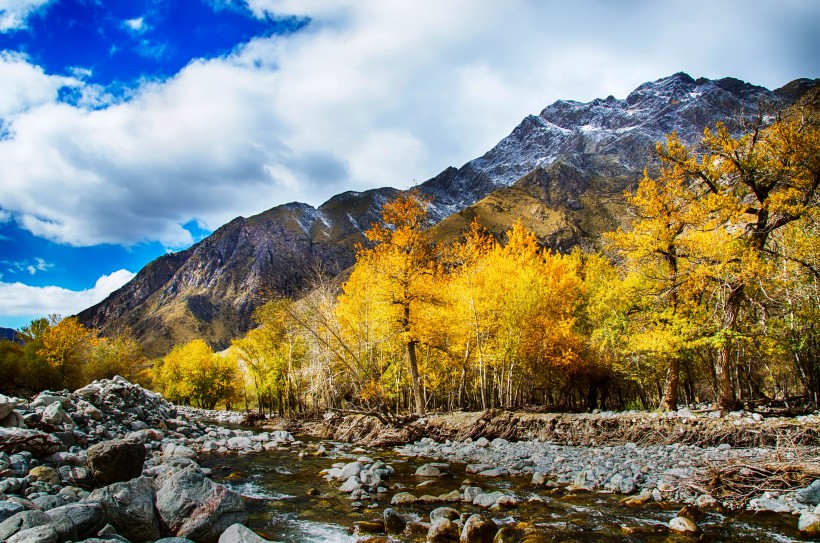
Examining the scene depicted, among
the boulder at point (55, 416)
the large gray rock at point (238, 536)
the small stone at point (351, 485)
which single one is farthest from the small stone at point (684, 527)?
the boulder at point (55, 416)

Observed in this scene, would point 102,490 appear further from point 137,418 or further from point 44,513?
point 137,418

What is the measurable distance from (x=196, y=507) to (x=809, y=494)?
12.9 meters

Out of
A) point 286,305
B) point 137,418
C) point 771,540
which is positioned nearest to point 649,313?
point 771,540

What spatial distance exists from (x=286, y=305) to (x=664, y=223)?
1888 centimetres

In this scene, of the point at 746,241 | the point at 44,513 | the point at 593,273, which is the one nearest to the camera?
the point at 44,513

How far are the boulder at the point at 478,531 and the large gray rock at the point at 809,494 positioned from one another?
700cm

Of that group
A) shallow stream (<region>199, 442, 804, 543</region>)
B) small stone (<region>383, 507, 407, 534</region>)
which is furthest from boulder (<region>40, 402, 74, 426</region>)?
small stone (<region>383, 507, 407, 534</region>)

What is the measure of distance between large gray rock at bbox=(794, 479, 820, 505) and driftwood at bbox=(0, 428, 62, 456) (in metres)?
19.1

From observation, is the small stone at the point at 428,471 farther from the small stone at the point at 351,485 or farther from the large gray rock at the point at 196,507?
the large gray rock at the point at 196,507

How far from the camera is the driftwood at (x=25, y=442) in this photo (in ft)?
37.7

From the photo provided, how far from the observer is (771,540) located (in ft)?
26.0

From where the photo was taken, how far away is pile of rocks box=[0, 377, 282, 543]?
661 cm

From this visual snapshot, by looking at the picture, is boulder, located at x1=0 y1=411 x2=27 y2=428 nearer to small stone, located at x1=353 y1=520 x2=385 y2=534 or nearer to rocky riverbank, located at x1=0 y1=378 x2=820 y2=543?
rocky riverbank, located at x1=0 y1=378 x2=820 y2=543

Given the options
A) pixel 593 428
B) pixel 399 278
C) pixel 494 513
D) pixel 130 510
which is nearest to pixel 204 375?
pixel 399 278
